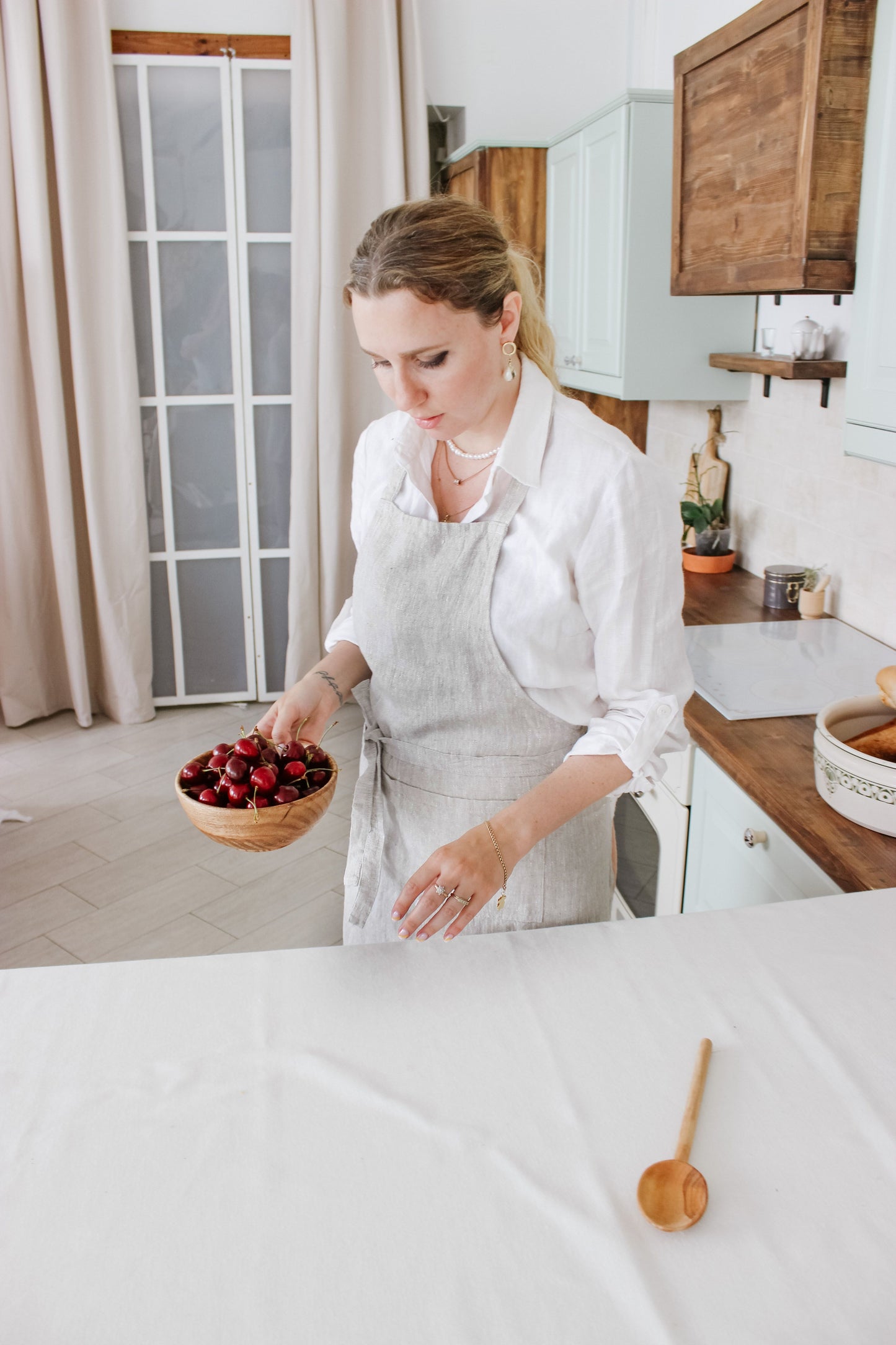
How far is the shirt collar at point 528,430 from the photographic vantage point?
1.19 meters

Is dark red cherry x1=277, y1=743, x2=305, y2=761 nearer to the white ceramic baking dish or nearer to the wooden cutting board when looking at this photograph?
the white ceramic baking dish

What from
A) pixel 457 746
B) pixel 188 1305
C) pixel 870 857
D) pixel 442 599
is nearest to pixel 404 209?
pixel 442 599

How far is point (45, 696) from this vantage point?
3928mm

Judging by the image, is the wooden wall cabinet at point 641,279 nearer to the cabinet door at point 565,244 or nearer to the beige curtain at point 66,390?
the cabinet door at point 565,244

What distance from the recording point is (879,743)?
137 cm

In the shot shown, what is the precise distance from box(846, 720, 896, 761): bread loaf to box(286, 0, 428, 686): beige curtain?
2.71 m

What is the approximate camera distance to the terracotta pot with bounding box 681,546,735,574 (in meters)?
2.72

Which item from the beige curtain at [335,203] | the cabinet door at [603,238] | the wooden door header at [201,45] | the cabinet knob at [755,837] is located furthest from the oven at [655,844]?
the wooden door header at [201,45]

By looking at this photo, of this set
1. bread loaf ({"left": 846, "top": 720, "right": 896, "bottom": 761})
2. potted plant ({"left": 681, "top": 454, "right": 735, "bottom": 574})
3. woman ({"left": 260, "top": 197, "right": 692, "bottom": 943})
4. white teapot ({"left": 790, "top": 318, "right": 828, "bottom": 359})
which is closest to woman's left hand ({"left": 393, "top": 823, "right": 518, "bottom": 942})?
woman ({"left": 260, "top": 197, "right": 692, "bottom": 943})

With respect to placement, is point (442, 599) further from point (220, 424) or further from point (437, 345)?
point (220, 424)

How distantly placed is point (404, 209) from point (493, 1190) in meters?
0.98

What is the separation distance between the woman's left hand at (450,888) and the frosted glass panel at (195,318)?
3.17m

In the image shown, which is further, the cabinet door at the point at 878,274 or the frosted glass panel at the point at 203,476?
the frosted glass panel at the point at 203,476

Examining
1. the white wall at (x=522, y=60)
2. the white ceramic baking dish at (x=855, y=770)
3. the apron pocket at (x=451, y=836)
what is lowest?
the apron pocket at (x=451, y=836)
